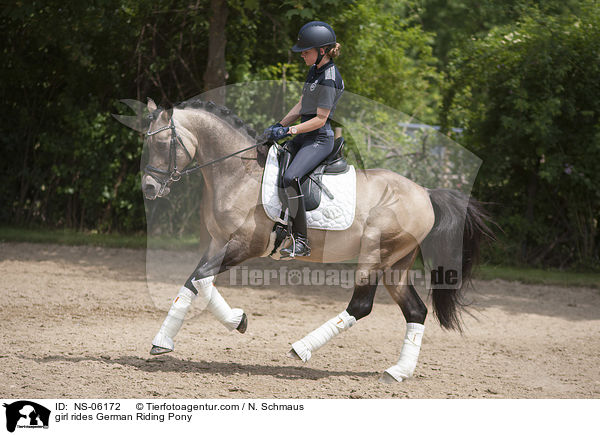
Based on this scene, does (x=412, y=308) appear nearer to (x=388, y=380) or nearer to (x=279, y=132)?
(x=388, y=380)

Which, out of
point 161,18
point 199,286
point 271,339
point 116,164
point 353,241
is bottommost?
point 271,339

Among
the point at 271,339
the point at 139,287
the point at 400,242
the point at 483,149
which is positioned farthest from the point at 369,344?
the point at 483,149

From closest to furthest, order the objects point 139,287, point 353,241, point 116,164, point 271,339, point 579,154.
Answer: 1. point 353,241
2. point 271,339
3. point 139,287
4. point 579,154
5. point 116,164

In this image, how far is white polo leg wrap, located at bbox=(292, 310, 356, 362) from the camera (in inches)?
198

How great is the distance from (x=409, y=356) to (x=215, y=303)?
1.60 metres

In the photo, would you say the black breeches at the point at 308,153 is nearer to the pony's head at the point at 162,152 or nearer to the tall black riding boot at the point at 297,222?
the tall black riding boot at the point at 297,222

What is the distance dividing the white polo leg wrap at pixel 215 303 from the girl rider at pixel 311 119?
616mm

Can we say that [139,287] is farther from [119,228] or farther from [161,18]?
[161,18]

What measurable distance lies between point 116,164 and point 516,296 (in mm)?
7680

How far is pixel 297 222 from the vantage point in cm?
512

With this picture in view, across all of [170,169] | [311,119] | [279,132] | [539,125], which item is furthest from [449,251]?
[539,125]

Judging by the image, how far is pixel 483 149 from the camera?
11695 mm

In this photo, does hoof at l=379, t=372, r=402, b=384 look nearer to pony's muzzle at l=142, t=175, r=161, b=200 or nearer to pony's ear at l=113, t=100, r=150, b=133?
pony's muzzle at l=142, t=175, r=161, b=200
